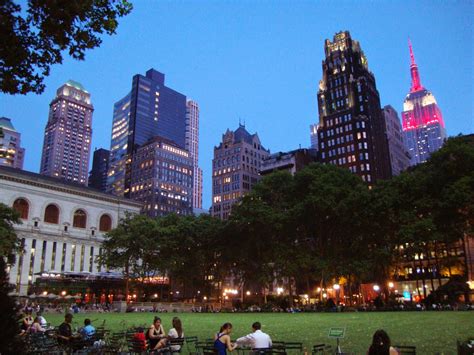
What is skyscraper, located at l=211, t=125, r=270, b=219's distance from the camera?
150375mm

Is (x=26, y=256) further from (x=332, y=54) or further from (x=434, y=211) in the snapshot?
(x=332, y=54)

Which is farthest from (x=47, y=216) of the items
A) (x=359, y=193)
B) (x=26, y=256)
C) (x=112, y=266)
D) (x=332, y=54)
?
(x=332, y=54)

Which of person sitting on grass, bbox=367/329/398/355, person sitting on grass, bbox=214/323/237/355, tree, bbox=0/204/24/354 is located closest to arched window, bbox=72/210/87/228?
person sitting on grass, bbox=214/323/237/355

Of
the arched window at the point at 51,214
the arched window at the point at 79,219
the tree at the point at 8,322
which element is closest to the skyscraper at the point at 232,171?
the arched window at the point at 79,219

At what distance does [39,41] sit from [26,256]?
290ft

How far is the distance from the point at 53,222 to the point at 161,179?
81488 mm

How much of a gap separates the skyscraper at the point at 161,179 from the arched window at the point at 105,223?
205 feet

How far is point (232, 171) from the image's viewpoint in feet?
503

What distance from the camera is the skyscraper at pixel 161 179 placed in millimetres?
174375

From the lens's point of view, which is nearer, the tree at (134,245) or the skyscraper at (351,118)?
the tree at (134,245)

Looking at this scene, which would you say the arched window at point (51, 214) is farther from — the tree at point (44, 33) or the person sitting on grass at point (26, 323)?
the tree at point (44, 33)

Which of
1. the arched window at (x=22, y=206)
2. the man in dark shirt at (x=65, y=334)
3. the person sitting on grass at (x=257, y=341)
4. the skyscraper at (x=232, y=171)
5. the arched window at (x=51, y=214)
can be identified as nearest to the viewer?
the person sitting on grass at (x=257, y=341)

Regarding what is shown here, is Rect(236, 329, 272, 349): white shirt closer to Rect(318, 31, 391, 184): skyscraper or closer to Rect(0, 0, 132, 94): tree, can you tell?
Rect(0, 0, 132, 94): tree

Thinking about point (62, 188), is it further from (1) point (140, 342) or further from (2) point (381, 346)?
(2) point (381, 346)
